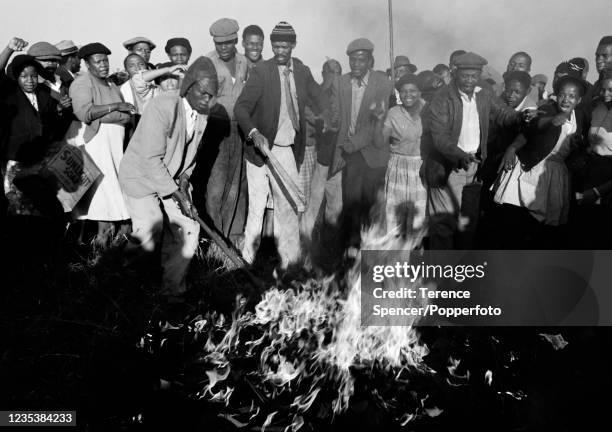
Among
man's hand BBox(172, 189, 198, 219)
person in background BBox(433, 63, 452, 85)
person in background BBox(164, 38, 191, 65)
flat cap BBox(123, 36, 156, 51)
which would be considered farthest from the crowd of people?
person in background BBox(433, 63, 452, 85)

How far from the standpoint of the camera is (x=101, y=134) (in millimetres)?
6961

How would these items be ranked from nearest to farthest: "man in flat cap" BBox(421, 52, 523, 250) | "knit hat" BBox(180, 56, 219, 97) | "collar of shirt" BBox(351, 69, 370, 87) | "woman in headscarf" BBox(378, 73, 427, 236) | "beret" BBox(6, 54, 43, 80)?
"knit hat" BBox(180, 56, 219, 97) < "beret" BBox(6, 54, 43, 80) < "man in flat cap" BBox(421, 52, 523, 250) < "woman in headscarf" BBox(378, 73, 427, 236) < "collar of shirt" BBox(351, 69, 370, 87)

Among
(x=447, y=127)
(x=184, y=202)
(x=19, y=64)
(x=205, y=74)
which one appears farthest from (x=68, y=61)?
(x=447, y=127)

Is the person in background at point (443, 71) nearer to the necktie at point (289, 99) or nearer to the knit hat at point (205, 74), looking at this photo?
→ the necktie at point (289, 99)

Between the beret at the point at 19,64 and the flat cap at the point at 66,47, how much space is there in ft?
2.55

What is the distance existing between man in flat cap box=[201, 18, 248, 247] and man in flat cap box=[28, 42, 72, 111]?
1378mm

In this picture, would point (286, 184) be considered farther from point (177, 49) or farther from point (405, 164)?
point (177, 49)

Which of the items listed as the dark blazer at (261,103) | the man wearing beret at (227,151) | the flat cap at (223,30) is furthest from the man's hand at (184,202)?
the flat cap at (223,30)

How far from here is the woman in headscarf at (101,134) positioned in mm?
6875

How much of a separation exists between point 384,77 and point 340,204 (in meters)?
1.29

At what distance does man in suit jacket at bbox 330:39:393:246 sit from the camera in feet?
23.3

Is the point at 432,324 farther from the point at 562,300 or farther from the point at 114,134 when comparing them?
the point at 114,134

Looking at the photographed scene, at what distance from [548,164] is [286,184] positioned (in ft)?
7.73

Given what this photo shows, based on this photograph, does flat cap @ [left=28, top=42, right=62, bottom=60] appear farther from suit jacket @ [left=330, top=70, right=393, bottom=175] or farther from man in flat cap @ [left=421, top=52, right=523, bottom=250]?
man in flat cap @ [left=421, top=52, right=523, bottom=250]
